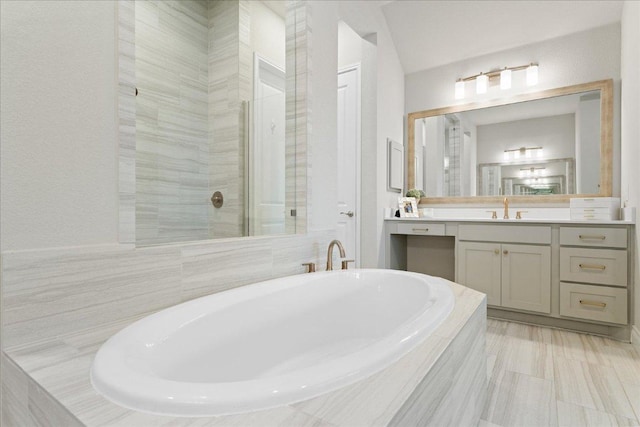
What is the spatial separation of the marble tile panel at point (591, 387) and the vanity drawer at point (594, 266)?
644 millimetres

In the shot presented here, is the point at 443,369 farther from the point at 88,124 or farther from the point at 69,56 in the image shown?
the point at 69,56

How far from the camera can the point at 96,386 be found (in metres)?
0.64

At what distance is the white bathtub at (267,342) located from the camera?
1.94ft

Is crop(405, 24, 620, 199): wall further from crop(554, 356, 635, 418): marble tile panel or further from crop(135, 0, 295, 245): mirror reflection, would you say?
crop(135, 0, 295, 245): mirror reflection

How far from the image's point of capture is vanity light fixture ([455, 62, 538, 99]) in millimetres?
2877

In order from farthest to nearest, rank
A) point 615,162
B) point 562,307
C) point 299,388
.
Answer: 1. point 615,162
2. point 562,307
3. point 299,388

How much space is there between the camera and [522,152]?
297 cm

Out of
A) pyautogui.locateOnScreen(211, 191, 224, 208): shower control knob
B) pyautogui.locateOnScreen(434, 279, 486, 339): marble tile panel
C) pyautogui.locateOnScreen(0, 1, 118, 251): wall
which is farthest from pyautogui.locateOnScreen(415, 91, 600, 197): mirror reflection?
pyautogui.locateOnScreen(0, 1, 118, 251): wall

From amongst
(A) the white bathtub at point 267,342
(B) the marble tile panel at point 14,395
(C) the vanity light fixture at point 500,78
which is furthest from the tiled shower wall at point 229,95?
(C) the vanity light fixture at point 500,78

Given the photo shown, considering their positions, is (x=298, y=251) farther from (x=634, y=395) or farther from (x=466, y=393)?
(x=634, y=395)

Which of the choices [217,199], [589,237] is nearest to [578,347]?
[589,237]

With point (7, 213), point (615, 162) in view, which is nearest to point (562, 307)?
point (615, 162)

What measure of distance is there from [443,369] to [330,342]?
0.81m

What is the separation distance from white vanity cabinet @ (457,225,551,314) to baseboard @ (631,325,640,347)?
1.48 feet
